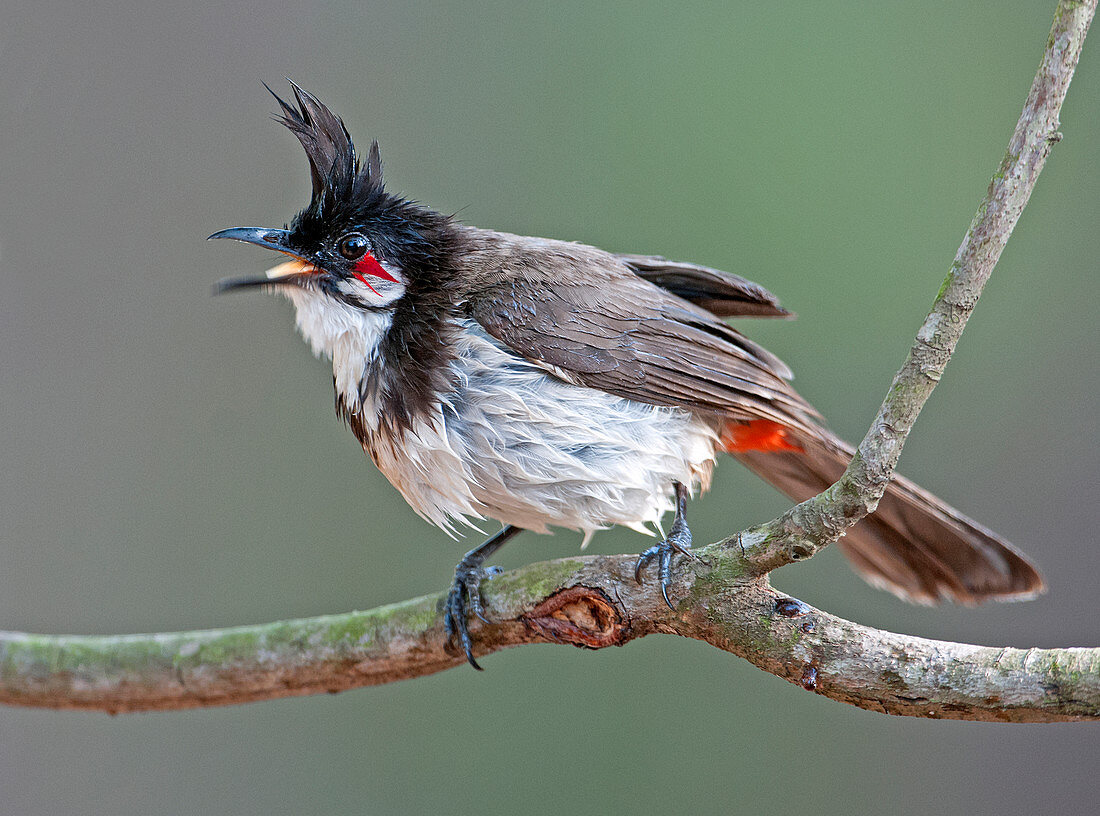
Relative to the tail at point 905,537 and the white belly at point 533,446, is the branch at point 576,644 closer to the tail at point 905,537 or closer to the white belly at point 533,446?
the white belly at point 533,446

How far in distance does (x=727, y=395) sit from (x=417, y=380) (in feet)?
2.97

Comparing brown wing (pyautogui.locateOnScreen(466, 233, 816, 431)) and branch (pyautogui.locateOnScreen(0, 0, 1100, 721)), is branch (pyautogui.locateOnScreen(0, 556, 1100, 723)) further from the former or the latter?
brown wing (pyautogui.locateOnScreen(466, 233, 816, 431))

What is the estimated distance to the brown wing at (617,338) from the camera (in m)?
2.90

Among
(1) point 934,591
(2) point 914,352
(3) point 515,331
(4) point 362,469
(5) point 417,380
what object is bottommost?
(4) point 362,469

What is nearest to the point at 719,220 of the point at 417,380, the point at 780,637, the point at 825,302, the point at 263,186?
the point at 825,302

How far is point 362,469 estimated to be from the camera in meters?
5.55

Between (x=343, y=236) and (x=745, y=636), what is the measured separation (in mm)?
1723

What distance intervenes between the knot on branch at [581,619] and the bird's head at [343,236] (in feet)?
3.39

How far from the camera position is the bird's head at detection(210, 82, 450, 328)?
10.2 feet

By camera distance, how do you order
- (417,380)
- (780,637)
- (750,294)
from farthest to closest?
(750,294) < (417,380) < (780,637)

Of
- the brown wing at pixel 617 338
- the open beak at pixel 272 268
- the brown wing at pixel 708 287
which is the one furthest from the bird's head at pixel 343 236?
the brown wing at pixel 708 287

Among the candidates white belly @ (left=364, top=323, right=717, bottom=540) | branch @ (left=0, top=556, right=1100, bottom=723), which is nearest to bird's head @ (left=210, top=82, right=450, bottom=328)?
white belly @ (left=364, top=323, right=717, bottom=540)

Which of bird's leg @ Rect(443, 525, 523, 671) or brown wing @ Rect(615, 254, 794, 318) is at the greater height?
brown wing @ Rect(615, 254, 794, 318)

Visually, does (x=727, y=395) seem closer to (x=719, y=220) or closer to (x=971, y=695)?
(x=971, y=695)
